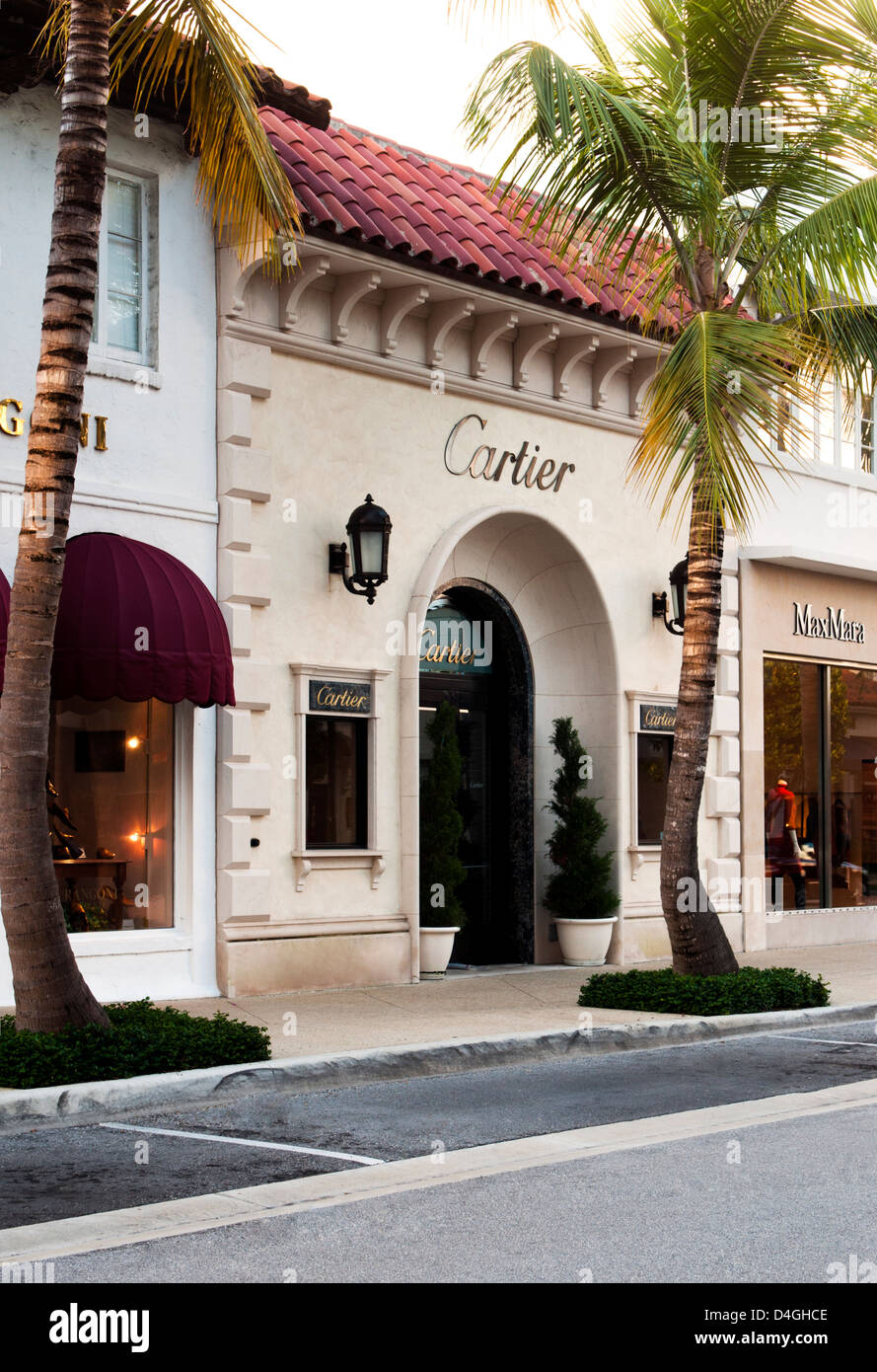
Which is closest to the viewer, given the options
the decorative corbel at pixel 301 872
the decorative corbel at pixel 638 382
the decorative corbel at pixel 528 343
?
the decorative corbel at pixel 301 872

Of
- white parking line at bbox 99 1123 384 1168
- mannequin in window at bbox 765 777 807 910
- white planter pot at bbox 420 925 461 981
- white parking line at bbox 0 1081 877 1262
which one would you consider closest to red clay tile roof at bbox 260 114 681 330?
white planter pot at bbox 420 925 461 981

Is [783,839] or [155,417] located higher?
[155,417]

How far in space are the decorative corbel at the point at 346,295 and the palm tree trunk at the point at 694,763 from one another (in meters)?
3.53

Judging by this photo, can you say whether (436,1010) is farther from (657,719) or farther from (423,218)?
(423,218)

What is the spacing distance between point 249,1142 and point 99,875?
16.6 feet

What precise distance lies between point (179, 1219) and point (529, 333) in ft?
36.6

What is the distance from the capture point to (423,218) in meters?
15.0

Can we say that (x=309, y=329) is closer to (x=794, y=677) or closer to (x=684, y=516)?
(x=684, y=516)

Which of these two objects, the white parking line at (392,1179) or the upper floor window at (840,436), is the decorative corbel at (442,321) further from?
the white parking line at (392,1179)

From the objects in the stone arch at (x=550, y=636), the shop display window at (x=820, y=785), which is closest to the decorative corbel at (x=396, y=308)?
the stone arch at (x=550, y=636)

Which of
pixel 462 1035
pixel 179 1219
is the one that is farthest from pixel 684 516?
pixel 179 1219

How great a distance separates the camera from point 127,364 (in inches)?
503

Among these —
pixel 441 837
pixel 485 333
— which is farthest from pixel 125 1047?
pixel 485 333

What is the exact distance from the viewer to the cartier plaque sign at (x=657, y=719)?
17.2 m
